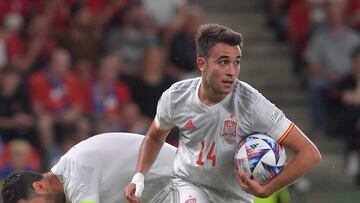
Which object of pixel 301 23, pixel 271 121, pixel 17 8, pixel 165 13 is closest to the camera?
pixel 271 121

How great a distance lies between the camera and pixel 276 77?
53.7 feet

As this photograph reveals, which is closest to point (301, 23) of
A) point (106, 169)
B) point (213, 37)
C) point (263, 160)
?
point (106, 169)

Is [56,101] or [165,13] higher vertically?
[165,13]

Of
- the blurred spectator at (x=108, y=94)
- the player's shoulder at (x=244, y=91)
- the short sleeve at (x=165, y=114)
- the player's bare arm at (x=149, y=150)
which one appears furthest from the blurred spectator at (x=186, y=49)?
the player's shoulder at (x=244, y=91)

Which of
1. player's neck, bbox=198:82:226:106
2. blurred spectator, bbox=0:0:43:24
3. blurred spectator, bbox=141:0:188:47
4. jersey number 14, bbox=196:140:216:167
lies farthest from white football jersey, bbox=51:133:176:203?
blurred spectator, bbox=0:0:43:24

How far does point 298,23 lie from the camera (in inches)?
636

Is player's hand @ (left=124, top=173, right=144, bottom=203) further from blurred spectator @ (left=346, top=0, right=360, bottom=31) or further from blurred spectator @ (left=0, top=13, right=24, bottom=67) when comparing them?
blurred spectator @ (left=346, top=0, right=360, bottom=31)

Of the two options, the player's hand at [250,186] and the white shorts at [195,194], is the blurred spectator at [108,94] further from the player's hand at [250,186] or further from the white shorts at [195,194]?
the player's hand at [250,186]

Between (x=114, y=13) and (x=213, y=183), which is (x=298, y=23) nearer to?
(x=114, y=13)

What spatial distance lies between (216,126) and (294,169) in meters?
0.65

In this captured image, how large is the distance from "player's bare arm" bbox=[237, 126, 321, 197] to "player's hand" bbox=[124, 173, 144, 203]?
0.88 m

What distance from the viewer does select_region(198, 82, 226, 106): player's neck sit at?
27.1ft

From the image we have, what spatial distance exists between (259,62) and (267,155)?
8552mm

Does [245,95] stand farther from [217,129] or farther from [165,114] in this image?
[165,114]
